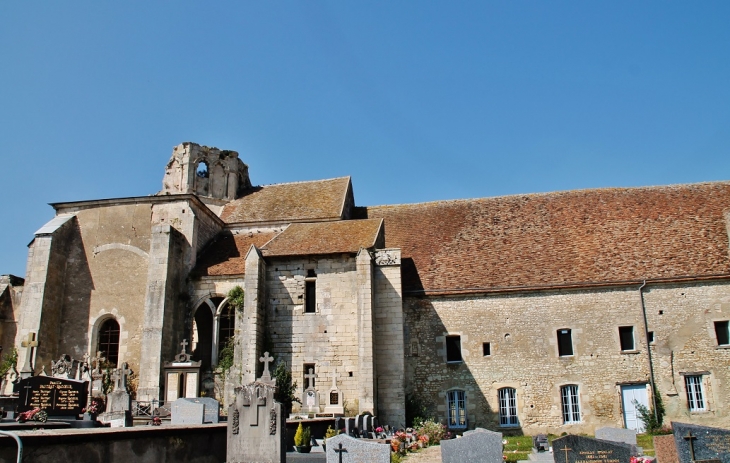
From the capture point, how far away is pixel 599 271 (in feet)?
73.8

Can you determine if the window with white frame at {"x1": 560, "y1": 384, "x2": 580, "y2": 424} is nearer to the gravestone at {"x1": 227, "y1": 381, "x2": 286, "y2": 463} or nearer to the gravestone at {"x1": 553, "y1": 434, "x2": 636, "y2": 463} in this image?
the gravestone at {"x1": 553, "y1": 434, "x2": 636, "y2": 463}

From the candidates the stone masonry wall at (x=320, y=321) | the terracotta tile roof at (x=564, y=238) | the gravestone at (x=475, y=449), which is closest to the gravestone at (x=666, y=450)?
the gravestone at (x=475, y=449)

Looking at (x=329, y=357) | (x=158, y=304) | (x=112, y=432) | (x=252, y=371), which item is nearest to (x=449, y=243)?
(x=329, y=357)

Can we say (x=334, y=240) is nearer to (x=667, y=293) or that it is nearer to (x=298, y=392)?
(x=298, y=392)

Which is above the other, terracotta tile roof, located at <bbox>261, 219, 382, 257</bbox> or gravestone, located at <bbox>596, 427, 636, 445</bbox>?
terracotta tile roof, located at <bbox>261, 219, 382, 257</bbox>

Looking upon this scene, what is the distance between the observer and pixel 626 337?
854 inches

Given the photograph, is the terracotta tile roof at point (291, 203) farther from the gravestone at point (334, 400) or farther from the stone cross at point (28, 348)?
the stone cross at point (28, 348)

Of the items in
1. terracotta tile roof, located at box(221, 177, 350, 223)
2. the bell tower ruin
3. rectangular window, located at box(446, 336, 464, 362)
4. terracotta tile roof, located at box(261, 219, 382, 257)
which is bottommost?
rectangular window, located at box(446, 336, 464, 362)

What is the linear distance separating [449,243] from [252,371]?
975cm

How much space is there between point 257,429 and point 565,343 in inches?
546

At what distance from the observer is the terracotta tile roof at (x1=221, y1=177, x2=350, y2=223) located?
26.9 m

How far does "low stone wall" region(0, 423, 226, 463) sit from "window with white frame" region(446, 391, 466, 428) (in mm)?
11629

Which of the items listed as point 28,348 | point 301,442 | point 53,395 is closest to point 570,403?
point 301,442

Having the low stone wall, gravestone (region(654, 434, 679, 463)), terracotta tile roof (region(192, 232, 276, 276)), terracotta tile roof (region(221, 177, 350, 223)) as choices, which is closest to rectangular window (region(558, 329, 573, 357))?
terracotta tile roof (region(221, 177, 350, 223))
